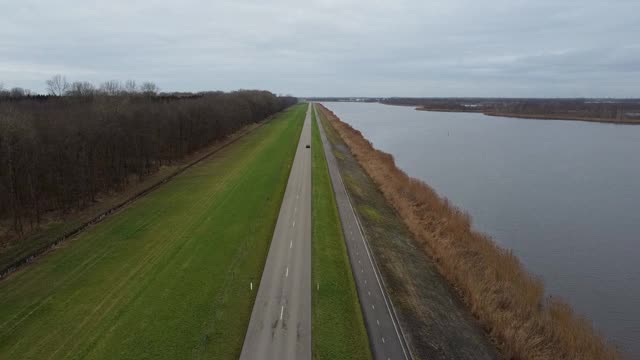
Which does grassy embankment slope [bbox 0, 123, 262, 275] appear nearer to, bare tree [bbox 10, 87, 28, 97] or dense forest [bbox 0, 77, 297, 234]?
dense forest [bbox 0, 77, 297, 234]

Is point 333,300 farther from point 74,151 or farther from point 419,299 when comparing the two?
point 74,151

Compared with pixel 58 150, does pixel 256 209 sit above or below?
below

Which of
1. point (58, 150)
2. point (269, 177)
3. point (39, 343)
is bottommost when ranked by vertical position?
point (39, 343)

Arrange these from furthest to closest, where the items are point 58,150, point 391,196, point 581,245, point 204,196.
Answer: point 391,196 < point 204,196 < point 58,150 < point 581,245

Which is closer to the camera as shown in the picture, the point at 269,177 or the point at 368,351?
the point at 368,351

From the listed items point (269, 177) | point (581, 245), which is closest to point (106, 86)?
point (269, 177)

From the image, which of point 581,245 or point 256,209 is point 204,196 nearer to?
point 256,209

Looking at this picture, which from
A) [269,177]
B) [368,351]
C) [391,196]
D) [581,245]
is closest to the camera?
[368,351]
